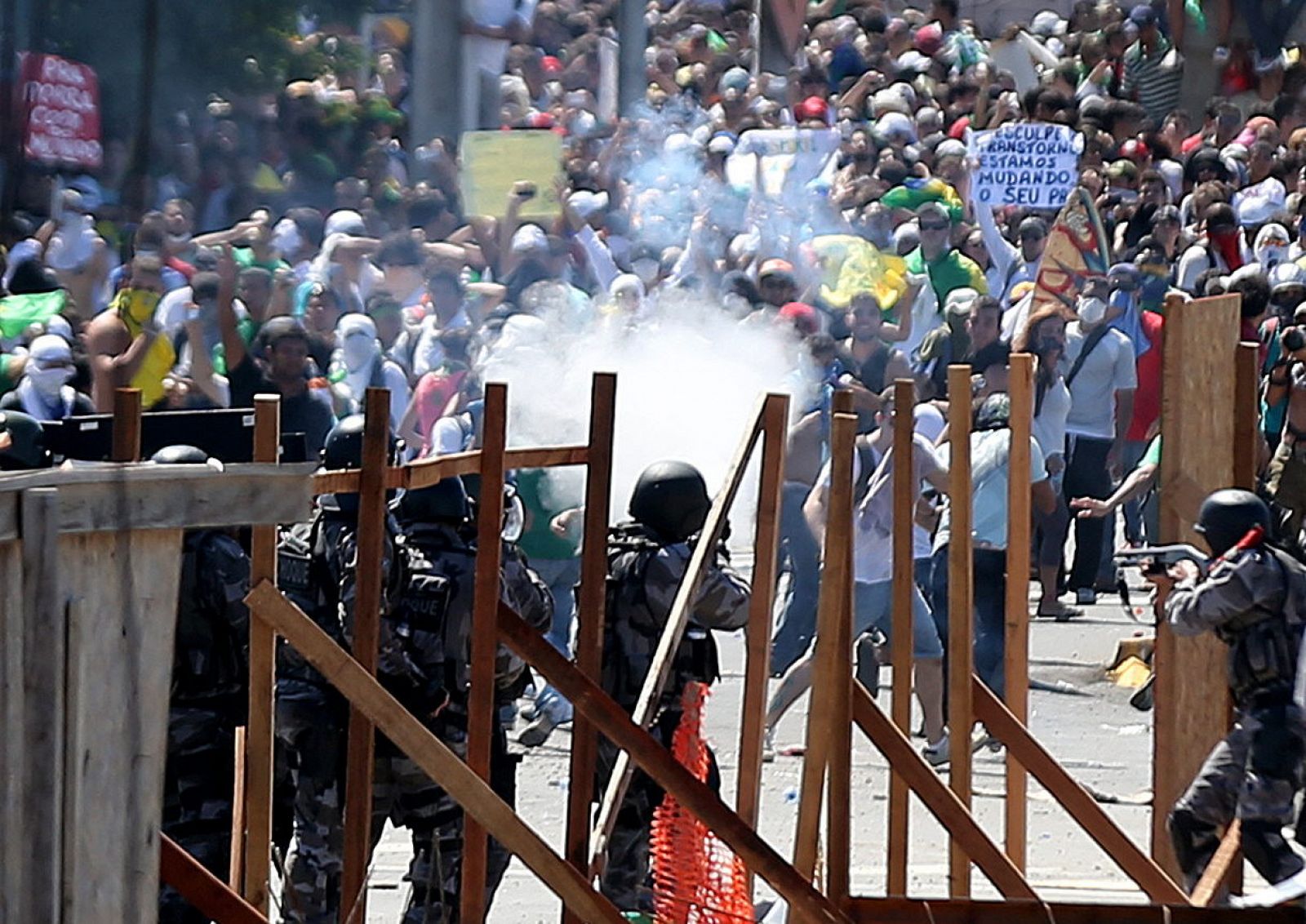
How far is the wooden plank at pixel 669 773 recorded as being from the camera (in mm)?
4984

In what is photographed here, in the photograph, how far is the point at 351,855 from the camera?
5012 mm

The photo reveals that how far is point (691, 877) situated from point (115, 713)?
9.11ft

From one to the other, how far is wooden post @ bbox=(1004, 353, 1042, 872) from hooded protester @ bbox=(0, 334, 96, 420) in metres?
3.60

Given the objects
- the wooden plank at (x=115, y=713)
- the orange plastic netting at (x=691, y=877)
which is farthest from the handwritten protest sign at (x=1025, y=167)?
the wooden plank at (x=115, y=713)

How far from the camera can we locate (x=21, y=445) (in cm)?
605

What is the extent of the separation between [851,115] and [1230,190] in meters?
2.90

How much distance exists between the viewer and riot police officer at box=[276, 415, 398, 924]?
19.5 ft

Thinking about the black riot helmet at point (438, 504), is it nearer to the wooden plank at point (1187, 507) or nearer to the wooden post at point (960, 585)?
the wooden post at point (960, 585)

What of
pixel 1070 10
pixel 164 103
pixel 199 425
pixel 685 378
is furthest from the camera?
pixel 1070 10

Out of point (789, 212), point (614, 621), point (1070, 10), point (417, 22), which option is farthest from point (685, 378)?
point (1070, 10)

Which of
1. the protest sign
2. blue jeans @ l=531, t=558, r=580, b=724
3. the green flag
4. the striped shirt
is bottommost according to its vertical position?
blue jeans @ l=531, t=558, r=580, b=724

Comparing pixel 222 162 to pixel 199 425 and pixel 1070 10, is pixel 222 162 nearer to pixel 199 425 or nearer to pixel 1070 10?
pixel 199 425

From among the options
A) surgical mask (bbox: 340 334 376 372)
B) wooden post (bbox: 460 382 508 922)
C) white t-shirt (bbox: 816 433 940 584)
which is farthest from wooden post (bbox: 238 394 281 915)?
surgical mask (bbox: 340 334 376 372)

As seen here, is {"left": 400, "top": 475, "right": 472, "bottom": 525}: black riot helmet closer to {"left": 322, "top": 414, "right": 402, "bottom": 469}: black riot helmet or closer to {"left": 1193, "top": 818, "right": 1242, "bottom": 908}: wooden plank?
{"left": 322, "top": 414, "right": 402, "bottom": 469}: black riot helmet
